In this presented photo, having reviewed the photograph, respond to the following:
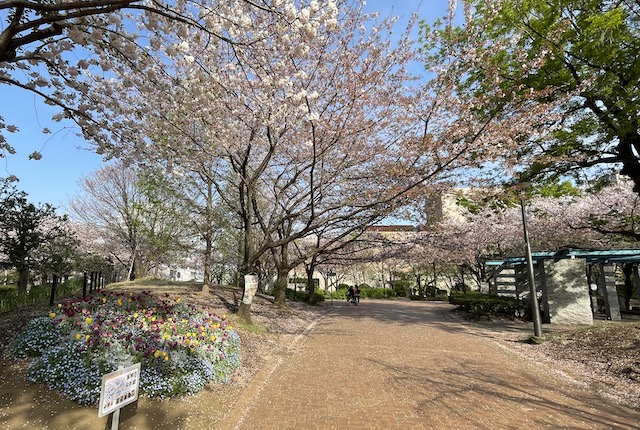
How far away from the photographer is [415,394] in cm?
588

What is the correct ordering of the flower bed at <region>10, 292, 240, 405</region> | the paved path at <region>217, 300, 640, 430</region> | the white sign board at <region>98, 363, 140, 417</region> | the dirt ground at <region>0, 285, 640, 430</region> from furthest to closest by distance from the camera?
the flower bed at <region>10, 292, 240, 405</region> → the paved path at <region>217, 300, 640, 430</region> → the dirt ground at <region>0, 285, 640, 430</region> → the white sign board at <region>98, 363, 140, 417</region>

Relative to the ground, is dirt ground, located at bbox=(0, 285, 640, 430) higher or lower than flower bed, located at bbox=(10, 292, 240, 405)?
lower

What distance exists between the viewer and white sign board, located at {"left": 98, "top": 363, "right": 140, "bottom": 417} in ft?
10.9

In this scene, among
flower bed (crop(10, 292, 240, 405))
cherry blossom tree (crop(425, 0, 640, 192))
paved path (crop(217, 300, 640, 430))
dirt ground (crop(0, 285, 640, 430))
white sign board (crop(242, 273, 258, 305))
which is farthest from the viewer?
white sign board (crop(242, 273, 258, 305))

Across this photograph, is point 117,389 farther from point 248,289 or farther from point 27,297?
point 27,297

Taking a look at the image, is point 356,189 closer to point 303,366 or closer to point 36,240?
point 303,366

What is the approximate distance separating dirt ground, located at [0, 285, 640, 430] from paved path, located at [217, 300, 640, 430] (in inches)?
17.5

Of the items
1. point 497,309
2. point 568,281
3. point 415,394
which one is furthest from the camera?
point 497,309

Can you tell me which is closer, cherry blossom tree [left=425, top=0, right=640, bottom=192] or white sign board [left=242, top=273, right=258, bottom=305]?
cherry blossom tree [left=425, top=0, right=640, bottom=192]

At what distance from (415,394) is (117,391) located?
4.76m

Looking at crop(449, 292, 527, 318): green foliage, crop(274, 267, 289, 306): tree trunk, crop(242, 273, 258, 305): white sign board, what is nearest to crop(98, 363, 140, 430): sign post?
crop(242, 273, 258, 305): white sign board

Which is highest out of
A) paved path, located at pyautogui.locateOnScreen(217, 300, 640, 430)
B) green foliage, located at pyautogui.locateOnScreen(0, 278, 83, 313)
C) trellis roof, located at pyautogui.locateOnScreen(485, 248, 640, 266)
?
trellis roof, located at pyautogui.locateOnScreen(485, 248, 640, 266)

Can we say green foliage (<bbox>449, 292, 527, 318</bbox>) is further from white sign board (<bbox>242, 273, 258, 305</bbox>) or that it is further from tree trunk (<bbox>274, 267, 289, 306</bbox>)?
white sign board (<bbox>242, 273, 258, 305</bbox>)

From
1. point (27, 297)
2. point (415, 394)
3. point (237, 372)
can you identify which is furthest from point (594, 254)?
point (27, 297)
